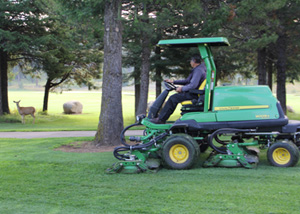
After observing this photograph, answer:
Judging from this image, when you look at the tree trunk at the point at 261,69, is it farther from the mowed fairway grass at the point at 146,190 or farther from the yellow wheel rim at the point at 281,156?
the yellow wheel rim at the point at 281,156

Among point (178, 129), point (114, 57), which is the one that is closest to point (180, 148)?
point (178, 129)

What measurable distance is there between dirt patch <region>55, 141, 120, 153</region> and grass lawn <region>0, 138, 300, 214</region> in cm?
233

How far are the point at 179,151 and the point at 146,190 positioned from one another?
1.55 m

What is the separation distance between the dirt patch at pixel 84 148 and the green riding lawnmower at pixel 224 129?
3111 millimetres

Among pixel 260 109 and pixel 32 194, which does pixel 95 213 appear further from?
pixel 260 109

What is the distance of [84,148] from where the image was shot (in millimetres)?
10336

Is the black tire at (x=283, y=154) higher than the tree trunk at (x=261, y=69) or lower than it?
lower

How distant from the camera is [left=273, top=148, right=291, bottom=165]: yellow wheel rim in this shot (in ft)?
21.7

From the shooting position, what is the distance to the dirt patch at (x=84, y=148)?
32.5 feet

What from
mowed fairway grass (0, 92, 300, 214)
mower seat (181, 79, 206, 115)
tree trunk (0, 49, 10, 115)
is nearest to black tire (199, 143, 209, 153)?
mowed fairway grass (0, 92, 300, 214)

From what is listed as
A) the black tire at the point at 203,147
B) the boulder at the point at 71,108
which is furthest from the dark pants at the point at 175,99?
the boulder at the point at 71,108

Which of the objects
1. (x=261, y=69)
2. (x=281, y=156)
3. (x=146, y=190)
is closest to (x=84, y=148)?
(x=146, y=190)

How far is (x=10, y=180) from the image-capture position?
632cm

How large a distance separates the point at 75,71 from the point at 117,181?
22194 millimetres
